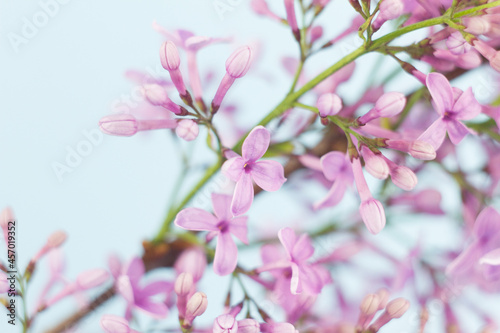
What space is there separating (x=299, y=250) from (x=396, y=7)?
10.3 inches

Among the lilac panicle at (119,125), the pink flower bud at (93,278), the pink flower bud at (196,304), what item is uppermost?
the lilac panicle at (119,125)

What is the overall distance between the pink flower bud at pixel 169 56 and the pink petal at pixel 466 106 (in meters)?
0.28

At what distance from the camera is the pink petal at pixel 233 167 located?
50 cm

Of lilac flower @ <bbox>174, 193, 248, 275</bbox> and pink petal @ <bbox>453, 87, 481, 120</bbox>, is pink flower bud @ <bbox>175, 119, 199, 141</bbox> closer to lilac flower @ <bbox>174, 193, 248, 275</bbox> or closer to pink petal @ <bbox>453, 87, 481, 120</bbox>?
lilac flower @ <bbox>174, 193, 248, 275</bbox>

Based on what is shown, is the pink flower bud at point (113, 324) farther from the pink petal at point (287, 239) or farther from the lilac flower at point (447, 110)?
the lilac flower at point (447, 110)

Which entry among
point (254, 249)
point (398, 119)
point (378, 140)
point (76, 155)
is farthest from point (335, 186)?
point (76, 155)

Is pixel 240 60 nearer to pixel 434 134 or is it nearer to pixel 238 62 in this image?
pixel 238 62

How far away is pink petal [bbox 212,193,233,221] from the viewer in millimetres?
555

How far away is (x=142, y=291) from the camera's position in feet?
2.12

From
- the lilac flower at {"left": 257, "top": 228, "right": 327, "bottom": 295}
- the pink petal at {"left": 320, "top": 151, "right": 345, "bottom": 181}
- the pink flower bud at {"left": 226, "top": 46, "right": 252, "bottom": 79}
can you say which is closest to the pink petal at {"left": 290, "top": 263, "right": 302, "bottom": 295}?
the lilac flower at {"left": 257, "top": 228, "right": 327, "bottom": 295}

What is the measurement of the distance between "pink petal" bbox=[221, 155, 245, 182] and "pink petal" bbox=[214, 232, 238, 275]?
0.08 metres

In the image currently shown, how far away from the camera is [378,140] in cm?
55

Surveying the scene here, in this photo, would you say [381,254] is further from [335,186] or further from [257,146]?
[257,146]

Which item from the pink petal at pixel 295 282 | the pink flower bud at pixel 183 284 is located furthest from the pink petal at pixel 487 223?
the pink flower bud at pixel 183 284
